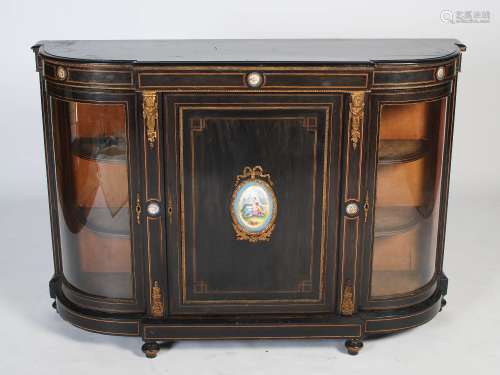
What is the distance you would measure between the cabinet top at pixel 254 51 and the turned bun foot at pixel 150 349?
1114 mm

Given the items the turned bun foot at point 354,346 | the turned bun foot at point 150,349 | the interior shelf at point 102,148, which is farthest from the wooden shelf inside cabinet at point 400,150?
the turned bun foot at point 150,349

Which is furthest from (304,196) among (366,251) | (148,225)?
(148,225)

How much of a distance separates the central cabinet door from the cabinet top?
0.16 m

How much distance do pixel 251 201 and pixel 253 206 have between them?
2 cm

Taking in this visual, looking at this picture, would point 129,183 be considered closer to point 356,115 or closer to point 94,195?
point 94,195

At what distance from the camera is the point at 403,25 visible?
500 cm

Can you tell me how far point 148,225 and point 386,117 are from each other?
0.98m

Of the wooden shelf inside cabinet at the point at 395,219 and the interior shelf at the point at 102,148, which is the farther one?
the wooden shelf inside cabinet at the point at 395,219

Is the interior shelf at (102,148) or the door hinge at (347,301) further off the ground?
the interior shelf at (102,148)

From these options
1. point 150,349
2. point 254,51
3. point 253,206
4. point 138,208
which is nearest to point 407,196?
point 253,206

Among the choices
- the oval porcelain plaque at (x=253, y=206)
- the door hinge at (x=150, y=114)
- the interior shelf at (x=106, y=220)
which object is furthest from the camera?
the interior shelf at (x=106, y=220)

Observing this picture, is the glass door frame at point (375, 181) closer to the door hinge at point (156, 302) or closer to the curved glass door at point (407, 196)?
the curved glass door at point (407, 196)

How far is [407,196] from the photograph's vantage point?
3844 millimetres

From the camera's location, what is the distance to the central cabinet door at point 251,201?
358 cm
